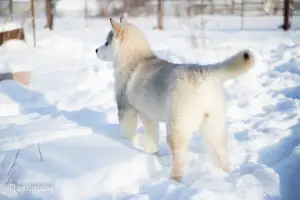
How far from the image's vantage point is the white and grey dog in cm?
276

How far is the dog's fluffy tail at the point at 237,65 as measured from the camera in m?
2.63

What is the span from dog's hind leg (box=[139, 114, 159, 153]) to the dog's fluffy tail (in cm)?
104

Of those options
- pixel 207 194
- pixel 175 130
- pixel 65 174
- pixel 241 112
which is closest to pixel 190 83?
pixel 175 130

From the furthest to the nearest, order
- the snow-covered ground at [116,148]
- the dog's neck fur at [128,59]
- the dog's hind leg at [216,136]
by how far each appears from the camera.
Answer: the dog's neck fur at [128,59] < the dog's hind leg at [216,136] < the snow-covered ground at [116,148]

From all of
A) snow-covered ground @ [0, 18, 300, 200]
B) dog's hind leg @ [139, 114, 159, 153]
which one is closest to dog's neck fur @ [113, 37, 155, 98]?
dog's hind leg @ [139, 114, 159, 153]

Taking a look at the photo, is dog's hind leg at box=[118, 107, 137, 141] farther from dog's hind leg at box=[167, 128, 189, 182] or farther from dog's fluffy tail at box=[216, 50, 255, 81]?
dog's fluffy tail at box=[216, 50, 255, 81]

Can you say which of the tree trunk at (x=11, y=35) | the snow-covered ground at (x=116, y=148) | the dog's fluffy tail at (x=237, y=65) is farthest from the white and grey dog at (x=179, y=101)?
the tree trunk at (x=11, y=35)

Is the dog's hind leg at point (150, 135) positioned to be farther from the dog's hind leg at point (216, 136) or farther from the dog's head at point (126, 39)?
the dog's head at point (126, 39)

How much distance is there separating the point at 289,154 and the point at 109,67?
483 cm

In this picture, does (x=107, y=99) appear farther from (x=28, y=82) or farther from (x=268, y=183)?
(x=268, y=183)

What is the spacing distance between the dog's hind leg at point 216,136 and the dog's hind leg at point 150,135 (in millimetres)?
621

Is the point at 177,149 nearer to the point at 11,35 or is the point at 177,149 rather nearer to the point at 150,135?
the point at 150,135

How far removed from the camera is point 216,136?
9.77 feet

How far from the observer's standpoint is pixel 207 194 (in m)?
2.52
